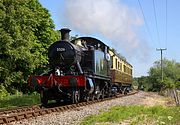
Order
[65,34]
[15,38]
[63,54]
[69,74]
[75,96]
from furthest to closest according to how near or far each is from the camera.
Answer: [15,38], [65,34], [63,54], [69,74], [75,96]

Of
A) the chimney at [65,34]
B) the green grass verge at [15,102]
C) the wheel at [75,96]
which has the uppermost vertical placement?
the chimney at [65,34]

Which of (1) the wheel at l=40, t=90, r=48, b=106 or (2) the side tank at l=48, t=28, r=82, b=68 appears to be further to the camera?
(2) the side tank at l=48, t=28, r=82, b=68

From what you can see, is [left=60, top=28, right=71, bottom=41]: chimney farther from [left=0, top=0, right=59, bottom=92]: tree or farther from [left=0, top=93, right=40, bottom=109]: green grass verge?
[left=0, top=0, right=59, bottom=92]: tree

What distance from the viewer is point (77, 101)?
70.4 feet

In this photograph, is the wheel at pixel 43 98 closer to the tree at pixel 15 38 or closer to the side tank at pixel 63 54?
the side tank at pixel 63 54

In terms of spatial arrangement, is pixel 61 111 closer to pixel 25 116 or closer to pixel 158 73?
pixel 25 116

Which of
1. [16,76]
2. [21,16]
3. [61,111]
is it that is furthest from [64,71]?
[16,76]

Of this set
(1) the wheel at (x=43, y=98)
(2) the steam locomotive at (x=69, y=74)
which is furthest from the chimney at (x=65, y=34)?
(1) the wheel at (x=43, y=98)

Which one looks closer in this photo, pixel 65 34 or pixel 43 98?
pixel 43 98

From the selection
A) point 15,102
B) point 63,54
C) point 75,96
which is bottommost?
point 15,102

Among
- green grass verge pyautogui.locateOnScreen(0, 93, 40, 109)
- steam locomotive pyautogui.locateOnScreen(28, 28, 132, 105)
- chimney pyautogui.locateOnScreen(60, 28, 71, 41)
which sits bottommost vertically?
green grass verge pyautogui.locateOnScreen(0, 93, 40, 109)

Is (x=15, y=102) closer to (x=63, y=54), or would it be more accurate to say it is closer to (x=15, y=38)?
(x=63, y=54)

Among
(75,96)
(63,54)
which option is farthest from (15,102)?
(75,96)

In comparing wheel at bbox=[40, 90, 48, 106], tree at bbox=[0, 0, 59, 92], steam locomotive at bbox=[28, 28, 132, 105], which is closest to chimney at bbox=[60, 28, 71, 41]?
steam locomotive at bbox=[28, 28, 132, 105]
